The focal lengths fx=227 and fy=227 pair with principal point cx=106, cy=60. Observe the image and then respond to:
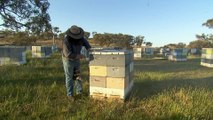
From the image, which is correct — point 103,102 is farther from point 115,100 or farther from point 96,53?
point 96,53

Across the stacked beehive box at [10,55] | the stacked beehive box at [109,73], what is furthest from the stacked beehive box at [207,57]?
the stacked beehive box at [10,55]

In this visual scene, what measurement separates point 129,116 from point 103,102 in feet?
4.07

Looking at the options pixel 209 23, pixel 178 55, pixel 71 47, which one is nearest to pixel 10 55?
pixel 71 47

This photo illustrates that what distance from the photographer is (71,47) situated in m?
6.22

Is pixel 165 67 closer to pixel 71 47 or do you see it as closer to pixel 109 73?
pixel 109 73

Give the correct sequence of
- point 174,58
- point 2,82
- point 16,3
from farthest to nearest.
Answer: point 174,58 < point 16,3 < point 2,82

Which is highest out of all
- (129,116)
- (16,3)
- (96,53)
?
(16,3)

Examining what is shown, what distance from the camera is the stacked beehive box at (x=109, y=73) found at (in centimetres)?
590

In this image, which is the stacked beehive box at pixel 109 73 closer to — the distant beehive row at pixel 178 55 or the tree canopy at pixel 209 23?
the distant beehive row at pixel 178 55

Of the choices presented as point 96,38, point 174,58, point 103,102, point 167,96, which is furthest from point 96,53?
point 96,38

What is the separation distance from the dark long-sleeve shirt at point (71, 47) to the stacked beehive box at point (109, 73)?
488 mm

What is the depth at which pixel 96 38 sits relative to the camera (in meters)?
58.0

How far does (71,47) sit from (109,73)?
1.26 m

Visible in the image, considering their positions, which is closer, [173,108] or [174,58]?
[173,108]
